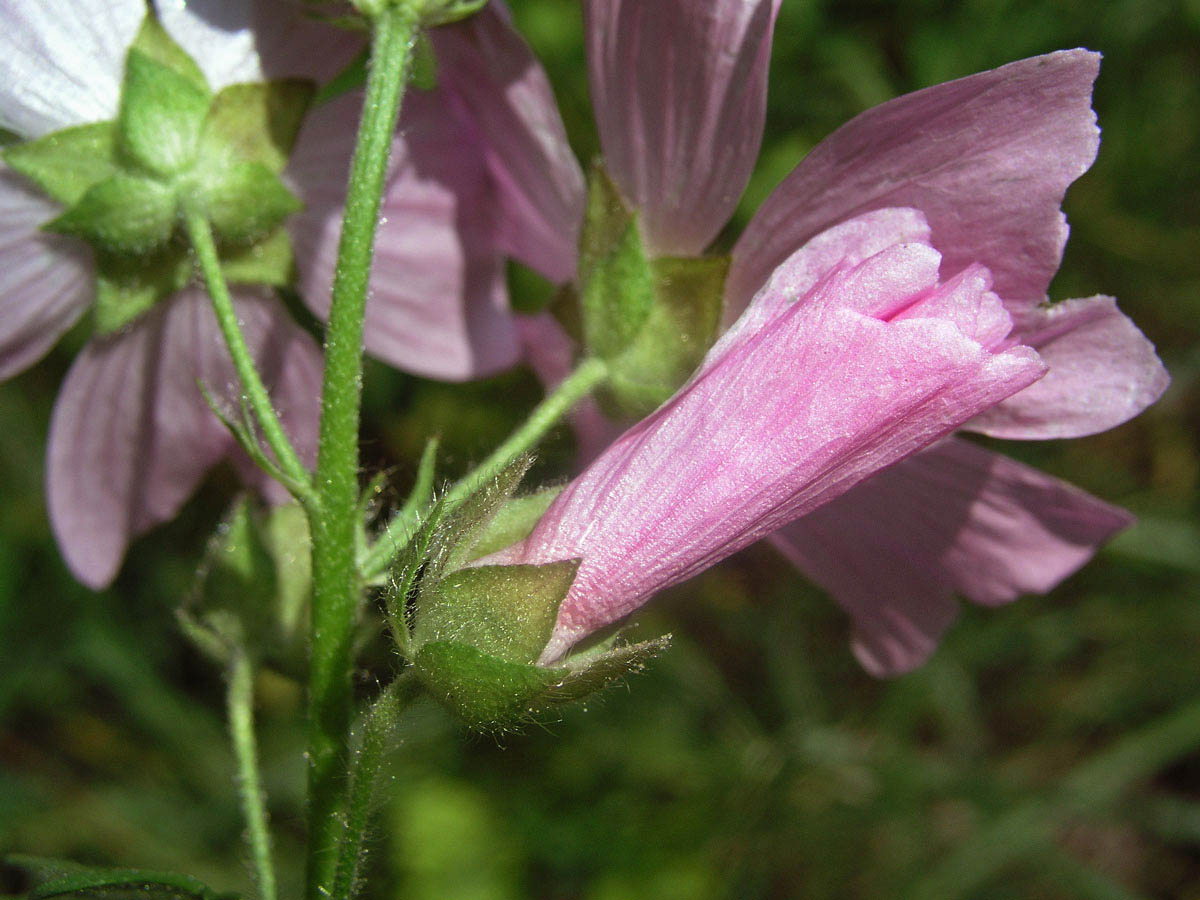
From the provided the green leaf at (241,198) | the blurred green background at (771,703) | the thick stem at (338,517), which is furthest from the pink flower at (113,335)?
the blurred green background at (771,703)

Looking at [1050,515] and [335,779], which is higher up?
[335,779]

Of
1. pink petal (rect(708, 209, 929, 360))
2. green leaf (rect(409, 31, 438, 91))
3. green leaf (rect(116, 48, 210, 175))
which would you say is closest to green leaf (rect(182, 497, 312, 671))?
green leaf (rect(116, 48, 210, 175))

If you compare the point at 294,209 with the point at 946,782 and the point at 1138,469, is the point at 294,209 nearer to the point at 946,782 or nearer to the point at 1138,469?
the point at 946,782

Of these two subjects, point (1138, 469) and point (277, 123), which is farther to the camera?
point (1138, 469)

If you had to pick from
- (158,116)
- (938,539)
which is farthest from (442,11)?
(938,539)

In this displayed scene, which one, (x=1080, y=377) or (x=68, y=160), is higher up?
(x=68, y=160)

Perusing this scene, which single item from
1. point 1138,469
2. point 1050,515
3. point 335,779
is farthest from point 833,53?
point 335,779

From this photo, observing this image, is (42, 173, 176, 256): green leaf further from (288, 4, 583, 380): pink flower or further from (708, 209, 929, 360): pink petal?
(708, 209, 929, 360): pink petal

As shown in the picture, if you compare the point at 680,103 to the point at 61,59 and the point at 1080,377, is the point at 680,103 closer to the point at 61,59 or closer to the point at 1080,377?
the point at 1080,377
